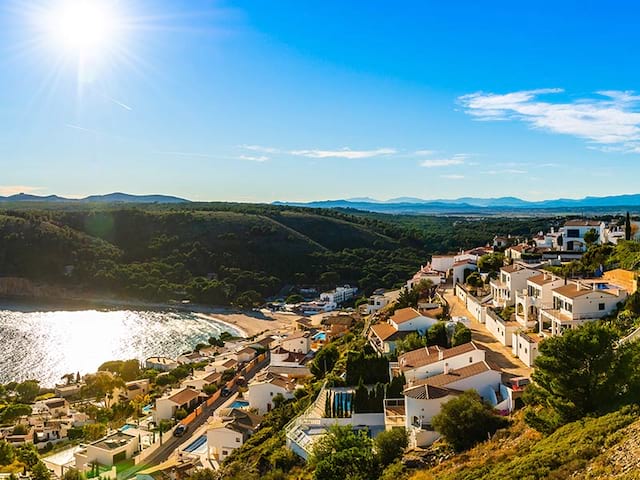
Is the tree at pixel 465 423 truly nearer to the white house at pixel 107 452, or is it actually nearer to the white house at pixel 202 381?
the white house at pixel 107 452

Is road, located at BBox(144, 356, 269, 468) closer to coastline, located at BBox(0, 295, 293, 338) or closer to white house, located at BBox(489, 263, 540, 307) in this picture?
white house, located at BBox(489, 263, 540, 307)

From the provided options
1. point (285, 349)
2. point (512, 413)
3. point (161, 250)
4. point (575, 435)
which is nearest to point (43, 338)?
point (285, 349)

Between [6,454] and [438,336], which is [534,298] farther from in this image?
[6,454]

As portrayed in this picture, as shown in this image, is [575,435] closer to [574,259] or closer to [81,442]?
[574,259]

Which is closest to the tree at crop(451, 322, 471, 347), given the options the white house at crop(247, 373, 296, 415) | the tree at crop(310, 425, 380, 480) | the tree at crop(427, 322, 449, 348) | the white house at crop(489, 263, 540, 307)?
the tree at crop(427, 322, 449, 348)

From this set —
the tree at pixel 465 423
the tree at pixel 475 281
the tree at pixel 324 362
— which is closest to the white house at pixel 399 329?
the tree at pixel 324 362

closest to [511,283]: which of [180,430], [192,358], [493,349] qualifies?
[493,349]
